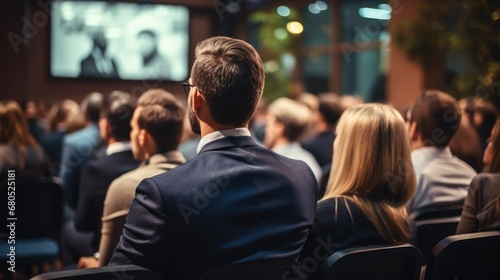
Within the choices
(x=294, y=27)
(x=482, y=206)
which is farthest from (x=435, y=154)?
(x=294, y=27)

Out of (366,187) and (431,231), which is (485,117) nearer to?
(431,231)

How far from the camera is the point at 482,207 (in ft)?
7.63

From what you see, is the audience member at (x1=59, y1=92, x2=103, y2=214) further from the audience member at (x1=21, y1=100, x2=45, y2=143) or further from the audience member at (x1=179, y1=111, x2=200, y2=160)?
the audience member at (x1=21, y1=100, x2=45, y2=143)

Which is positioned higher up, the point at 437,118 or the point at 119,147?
the point at 437,118

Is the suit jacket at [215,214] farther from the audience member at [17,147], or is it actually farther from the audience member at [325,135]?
the audience member at [325,135]

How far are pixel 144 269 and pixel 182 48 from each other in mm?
11011

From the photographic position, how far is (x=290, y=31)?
11484 millimetres

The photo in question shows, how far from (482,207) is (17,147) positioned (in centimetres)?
295

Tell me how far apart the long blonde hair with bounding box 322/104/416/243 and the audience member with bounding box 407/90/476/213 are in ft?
2.39

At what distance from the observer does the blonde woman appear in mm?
2064

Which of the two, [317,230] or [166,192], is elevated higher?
[166,192]

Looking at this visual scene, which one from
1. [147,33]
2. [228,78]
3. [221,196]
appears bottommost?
[147,33]

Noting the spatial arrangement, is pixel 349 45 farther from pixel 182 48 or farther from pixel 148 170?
pixel 148 170

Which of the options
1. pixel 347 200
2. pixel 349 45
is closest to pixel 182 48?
pixel 349 45
